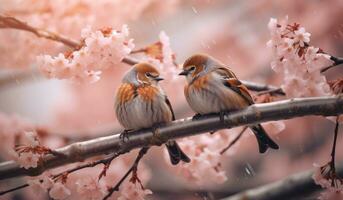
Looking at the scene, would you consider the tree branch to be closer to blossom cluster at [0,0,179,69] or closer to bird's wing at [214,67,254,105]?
blossom cluster at [0,0,179,69]

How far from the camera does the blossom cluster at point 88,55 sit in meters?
1.26

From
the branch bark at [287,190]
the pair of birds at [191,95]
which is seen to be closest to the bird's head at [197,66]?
the pair of birds at [191,95]

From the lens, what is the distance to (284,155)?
302 centimetres

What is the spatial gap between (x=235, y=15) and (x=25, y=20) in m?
1.82

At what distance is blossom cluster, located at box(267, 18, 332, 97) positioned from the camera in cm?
118

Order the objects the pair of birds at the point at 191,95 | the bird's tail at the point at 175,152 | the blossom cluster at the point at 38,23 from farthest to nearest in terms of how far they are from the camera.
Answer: the blossom cluster at the point at 38,23, the bird's tail at the point at 175,152, the pair of birds at the point at 191,95

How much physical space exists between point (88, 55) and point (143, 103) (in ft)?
0.60

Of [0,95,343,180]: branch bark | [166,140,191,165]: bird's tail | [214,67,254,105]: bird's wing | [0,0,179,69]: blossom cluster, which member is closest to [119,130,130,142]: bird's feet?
[0,95,343,180]: branch bark

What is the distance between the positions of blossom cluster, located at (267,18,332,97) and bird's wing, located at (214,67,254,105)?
9 cm

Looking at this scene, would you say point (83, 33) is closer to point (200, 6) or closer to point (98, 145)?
point (98, 145)

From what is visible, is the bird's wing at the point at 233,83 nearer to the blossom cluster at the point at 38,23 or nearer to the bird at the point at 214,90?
the bird at the point at 214,90

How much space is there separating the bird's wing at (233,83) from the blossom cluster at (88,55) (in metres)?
0.24

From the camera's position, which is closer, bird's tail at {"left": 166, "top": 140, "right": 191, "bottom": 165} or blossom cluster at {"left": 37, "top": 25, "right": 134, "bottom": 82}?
blossom cluster at {"left": 37, "top": 25, "right": 134, "bottom": 82}

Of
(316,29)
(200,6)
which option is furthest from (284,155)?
(200,6)
